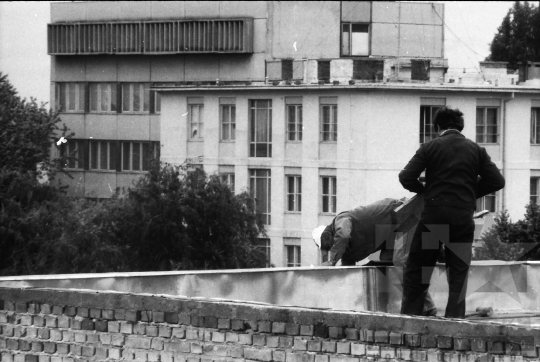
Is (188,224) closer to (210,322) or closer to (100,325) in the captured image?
(100,325)

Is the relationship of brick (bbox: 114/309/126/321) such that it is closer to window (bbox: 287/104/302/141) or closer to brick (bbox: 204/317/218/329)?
brick (bbox: 204/317/218/329)

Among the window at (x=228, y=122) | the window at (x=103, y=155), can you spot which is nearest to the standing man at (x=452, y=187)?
the window at (x=228, y=122)

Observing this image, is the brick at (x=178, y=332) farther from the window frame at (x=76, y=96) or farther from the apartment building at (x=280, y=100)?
the window frame at (x=76, y=96)

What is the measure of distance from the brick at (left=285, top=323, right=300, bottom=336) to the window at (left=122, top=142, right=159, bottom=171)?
202 ft

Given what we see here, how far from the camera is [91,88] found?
7044cm

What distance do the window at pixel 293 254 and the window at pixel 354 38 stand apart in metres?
13.5

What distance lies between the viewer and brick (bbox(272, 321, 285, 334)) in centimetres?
716

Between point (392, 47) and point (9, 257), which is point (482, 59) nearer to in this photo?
point (392, 47)

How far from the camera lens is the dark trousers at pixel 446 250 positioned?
804 centimetres

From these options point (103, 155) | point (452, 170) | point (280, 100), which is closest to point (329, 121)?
point (280, 100)

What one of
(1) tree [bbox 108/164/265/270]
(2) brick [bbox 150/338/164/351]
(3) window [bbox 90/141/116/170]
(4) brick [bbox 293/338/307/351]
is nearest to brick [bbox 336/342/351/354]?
(4) brick [bbox 293/338/307/351]

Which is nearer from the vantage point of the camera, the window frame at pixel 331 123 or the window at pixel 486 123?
the window at pixel 486 123

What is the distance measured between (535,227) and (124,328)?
39.6 m

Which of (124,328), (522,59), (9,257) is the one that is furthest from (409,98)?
(124,328)
